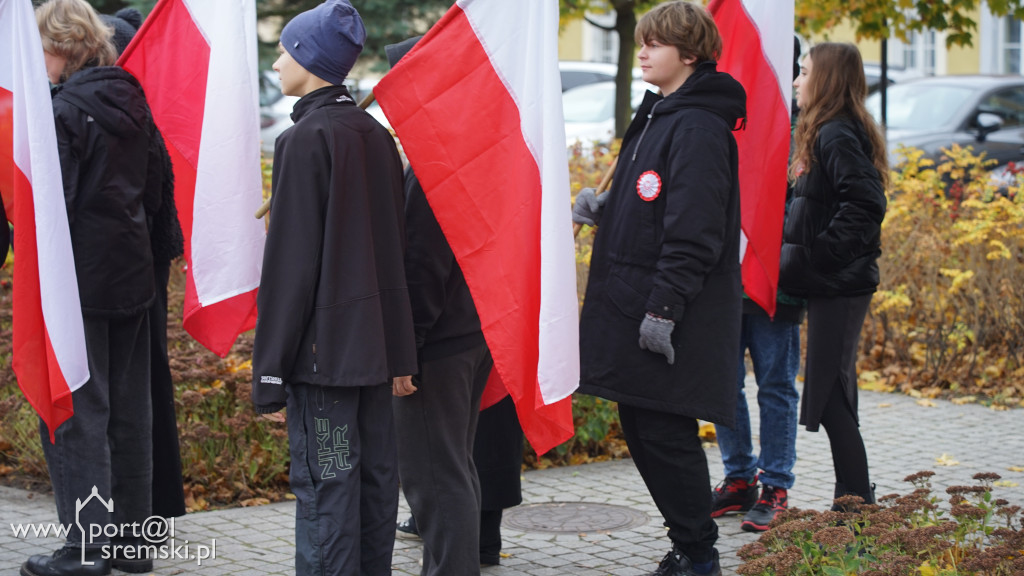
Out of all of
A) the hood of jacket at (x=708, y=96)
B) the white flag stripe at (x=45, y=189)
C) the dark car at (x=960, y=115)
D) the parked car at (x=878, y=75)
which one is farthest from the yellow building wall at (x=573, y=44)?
the white flag stripe at (x=45, y=189)

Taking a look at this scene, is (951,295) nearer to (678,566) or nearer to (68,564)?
(678,566)

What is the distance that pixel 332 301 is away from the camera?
3.54m

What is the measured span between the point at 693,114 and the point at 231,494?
9.11 ft

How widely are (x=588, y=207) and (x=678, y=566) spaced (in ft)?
4.24

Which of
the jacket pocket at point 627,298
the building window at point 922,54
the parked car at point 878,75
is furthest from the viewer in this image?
the building window at point 922,54

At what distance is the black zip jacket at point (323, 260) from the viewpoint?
3498mm

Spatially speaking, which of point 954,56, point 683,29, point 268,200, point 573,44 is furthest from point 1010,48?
point 268,200

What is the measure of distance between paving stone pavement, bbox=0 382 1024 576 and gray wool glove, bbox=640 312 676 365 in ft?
3.20

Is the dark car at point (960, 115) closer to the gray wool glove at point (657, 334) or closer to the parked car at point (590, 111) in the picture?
the parked car at point (590, 111)

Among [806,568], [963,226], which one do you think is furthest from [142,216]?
[963,226]

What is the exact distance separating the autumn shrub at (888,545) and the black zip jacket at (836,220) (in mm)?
889

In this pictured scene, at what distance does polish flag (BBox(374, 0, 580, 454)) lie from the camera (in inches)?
147

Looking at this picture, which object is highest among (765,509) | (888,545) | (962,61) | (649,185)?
(962,61)

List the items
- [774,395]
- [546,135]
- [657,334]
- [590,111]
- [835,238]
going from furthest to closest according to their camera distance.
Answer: [590,111], [774,395], [835,238], [657,334], [546,135]
